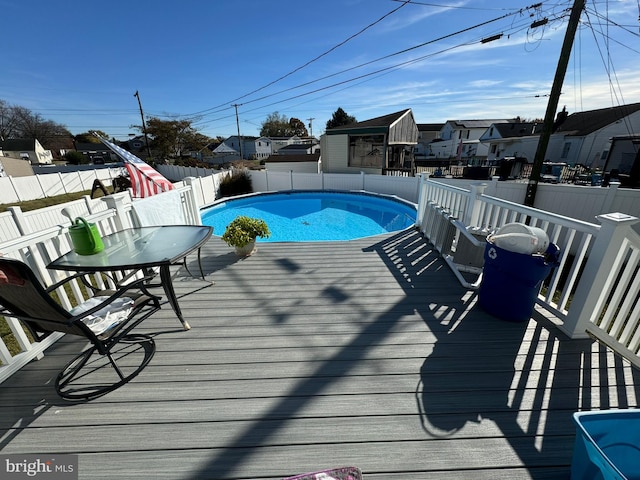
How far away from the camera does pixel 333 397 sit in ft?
5.39

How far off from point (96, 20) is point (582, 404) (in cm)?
1640

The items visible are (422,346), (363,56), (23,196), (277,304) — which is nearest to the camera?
(422,346)

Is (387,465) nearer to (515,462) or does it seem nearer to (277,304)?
(515,462)

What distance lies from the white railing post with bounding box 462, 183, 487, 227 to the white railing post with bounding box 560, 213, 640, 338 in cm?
145

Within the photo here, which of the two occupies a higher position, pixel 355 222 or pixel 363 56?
pixel 363 56

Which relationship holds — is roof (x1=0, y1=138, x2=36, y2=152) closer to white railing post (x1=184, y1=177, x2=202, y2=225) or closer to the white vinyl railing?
white railing post (x1=184, y1=177, x2=202, y2=225)

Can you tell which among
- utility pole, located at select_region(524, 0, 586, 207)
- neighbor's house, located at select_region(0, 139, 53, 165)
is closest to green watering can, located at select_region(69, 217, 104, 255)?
utility pole, located at select_region(524, 0, 586, 207)

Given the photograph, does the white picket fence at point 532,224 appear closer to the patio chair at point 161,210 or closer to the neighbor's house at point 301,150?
the patio chair at point 161,210

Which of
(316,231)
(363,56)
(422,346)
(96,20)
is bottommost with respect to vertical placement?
(316,231)

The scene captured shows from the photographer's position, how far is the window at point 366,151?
1443 centimetres

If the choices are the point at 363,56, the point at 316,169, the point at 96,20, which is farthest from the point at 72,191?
the point at 363,56

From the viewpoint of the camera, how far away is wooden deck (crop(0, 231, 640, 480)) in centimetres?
131

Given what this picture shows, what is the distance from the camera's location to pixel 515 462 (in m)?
1.28

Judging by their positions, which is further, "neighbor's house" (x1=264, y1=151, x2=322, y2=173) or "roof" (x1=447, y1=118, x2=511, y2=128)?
"roof" (x1=447, y1=118, x2=511, y2=128)
